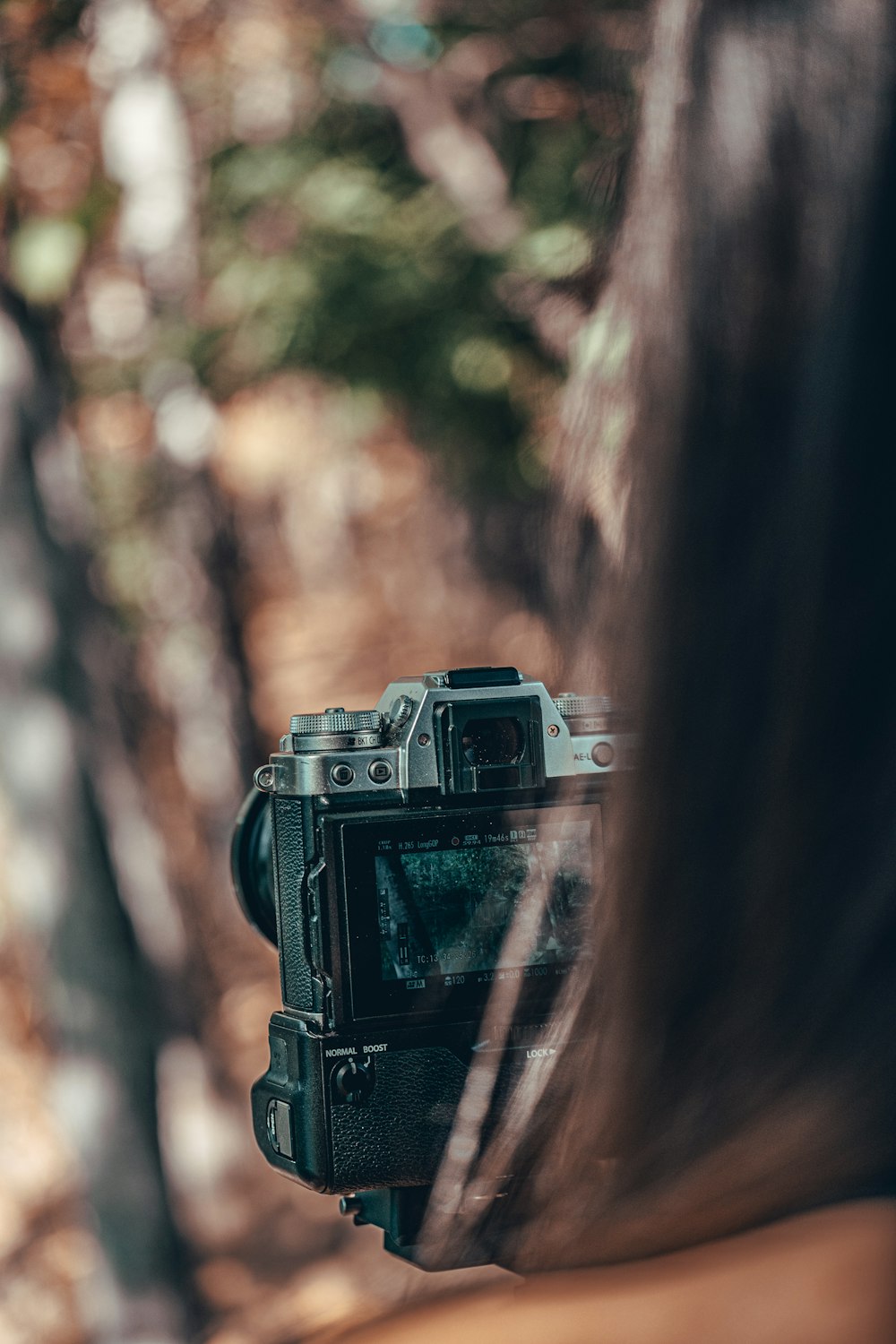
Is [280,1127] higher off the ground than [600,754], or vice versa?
[600,754]

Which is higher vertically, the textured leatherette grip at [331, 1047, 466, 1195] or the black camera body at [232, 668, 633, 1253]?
the black camera body at [232, 668, 633, 1253]

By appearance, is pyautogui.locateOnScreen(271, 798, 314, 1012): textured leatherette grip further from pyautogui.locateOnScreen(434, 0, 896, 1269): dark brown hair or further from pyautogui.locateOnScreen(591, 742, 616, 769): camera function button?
pyautogui.locateOnScreen(434, 0, 896, 1269): dark brown hair

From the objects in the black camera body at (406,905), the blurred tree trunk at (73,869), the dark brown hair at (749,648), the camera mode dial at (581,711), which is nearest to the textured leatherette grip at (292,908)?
the black camera body at (406,905)

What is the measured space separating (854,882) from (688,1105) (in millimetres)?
77

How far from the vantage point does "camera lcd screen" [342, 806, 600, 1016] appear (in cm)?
66

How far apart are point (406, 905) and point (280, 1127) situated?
0.15m

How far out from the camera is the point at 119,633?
3312 millimetres

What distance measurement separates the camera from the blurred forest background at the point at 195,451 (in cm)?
203

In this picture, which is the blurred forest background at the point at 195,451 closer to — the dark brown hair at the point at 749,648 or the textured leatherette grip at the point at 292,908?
the textured leatherette grip at the point at 292,908

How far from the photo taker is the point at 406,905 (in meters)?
0.67

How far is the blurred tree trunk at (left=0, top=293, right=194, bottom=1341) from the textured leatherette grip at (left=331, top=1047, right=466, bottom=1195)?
4.72 feet

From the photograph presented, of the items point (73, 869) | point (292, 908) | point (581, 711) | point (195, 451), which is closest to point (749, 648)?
point (581, 711)

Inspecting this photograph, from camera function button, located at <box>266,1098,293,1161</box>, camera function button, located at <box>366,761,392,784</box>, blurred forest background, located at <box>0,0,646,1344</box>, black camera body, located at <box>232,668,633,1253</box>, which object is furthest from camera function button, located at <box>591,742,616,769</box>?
blurred forest background, located at <box>0,0,646,1344</box>

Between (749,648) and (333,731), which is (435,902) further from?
(749,648)
